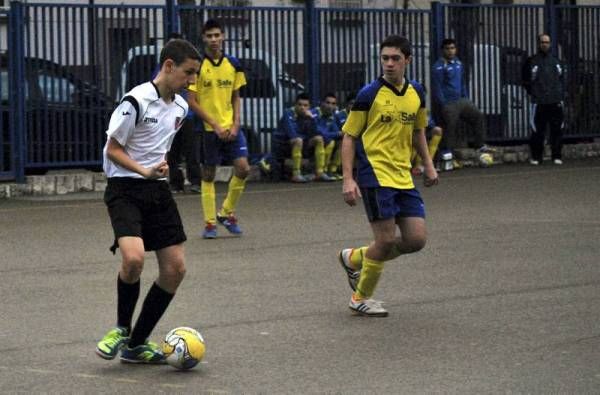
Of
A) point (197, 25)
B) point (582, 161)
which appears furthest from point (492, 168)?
point (197, 25)

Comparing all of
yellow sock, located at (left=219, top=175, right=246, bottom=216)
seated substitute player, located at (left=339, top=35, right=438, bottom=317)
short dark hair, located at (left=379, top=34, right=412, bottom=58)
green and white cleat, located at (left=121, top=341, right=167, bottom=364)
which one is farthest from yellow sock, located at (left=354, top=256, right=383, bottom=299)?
yellow sock, located at (left=219, top=175, right=246, bottom=216)

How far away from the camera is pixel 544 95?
26.2 meters

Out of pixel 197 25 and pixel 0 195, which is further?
pixel 197 25

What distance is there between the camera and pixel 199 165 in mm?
21156

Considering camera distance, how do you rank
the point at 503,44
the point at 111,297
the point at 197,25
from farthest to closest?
the point at 503,44
the point at 197,25
the point at 111,297

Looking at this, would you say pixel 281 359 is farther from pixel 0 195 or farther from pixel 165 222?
pixel 0 195

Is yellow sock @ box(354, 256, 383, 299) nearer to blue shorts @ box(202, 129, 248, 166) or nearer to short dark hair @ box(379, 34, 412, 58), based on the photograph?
short dark hair @ box(379, 34, 412, 58)

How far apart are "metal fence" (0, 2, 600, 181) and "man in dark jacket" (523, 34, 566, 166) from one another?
0.78 m

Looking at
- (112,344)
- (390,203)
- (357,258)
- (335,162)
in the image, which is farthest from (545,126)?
(112,344)

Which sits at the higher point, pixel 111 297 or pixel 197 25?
pixel 197 25

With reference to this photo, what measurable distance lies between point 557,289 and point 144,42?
11647 millimetres

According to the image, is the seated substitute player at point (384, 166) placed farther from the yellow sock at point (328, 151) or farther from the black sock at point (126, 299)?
the yellow sock at point (328, 151)

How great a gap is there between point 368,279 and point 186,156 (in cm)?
1072

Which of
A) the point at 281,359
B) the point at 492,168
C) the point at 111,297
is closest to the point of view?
the point at 281,359
